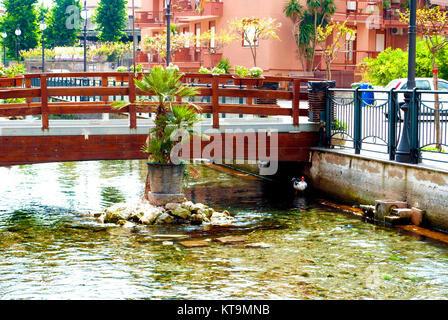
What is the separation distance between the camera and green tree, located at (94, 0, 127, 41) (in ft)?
266

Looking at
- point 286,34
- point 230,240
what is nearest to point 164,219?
point 230,240

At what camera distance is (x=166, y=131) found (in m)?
15.5

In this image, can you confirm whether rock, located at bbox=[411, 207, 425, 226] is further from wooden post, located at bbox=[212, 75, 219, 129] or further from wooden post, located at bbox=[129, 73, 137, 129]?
wooden post, located at bbox=[129, 73, 137, 129]

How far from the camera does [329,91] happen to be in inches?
731

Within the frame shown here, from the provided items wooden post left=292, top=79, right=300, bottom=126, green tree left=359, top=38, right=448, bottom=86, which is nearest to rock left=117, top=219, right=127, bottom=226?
wooden post left=292, top=79, right=300, bottom=126

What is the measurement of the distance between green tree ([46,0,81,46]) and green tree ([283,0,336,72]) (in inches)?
1843

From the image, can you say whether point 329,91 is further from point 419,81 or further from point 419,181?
point 419,81

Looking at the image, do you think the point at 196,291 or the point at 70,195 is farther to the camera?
the point at 70,195

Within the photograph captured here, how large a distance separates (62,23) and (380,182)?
75.4 meters

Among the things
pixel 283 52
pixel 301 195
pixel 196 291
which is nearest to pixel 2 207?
pixel 301 195

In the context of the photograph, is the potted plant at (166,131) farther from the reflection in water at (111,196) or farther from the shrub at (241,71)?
the shrub at (241,71)

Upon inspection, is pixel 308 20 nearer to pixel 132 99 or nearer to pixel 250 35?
pixel 250 35

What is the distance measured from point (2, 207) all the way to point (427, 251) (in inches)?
370

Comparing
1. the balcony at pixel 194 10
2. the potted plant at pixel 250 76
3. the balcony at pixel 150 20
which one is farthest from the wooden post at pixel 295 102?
the balcony at pixel 150 20
